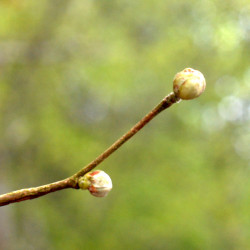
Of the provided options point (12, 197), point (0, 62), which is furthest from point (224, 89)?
point (12, 197)

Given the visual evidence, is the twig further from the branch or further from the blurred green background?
the blurred green background

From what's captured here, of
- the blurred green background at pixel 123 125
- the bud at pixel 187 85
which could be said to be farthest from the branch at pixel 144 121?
the blurred green background at pixel 123 125

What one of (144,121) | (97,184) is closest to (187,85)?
(144,121)

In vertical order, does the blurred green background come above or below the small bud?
above

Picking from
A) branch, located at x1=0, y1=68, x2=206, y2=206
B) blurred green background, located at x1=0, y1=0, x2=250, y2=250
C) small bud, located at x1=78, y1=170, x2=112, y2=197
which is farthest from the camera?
blurred green background, located at x1=0, y1=0, x2=250, y2=250

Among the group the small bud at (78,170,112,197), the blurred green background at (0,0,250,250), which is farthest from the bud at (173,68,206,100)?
the blurred green background at (0,0,250,250)

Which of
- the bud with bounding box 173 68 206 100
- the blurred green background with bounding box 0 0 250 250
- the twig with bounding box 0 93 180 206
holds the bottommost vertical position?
the twig with bounding box 0 93 180 206
